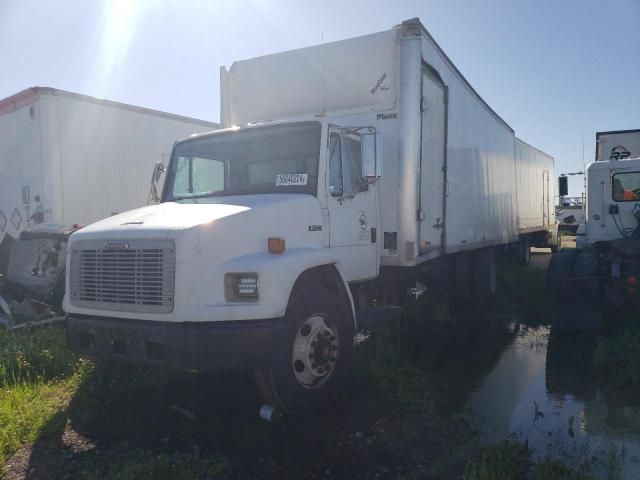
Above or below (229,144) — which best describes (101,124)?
above

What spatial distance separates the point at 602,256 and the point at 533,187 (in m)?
7.45

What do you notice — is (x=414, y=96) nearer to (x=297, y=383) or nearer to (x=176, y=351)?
(x=297, y=383)

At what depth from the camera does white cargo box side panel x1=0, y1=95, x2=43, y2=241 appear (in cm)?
911

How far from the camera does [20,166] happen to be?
9.57m

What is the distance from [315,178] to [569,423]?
3.00 m

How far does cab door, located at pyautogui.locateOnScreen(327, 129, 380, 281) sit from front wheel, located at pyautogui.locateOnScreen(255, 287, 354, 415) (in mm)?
662

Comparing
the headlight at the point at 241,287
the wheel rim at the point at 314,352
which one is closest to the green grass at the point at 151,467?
the wheel rim at the point at 314,352

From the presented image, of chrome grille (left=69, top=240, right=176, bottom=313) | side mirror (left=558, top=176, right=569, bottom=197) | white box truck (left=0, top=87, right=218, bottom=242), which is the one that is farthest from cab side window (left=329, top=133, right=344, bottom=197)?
side mirror (left=558, top=176, right=569, bottom=197)

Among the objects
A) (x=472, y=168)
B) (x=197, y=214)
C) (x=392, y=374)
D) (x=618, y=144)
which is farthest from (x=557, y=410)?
(x=618, y=144)

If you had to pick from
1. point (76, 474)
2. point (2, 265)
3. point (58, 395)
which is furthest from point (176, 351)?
point (2, 265)

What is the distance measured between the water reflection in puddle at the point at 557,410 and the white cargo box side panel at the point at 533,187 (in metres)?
7.79

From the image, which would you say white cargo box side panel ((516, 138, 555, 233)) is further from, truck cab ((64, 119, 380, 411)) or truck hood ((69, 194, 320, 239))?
truck hood ((69, 194, 320, 239))

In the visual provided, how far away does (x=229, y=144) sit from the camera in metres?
5.20

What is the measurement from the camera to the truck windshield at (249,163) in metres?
4.83
